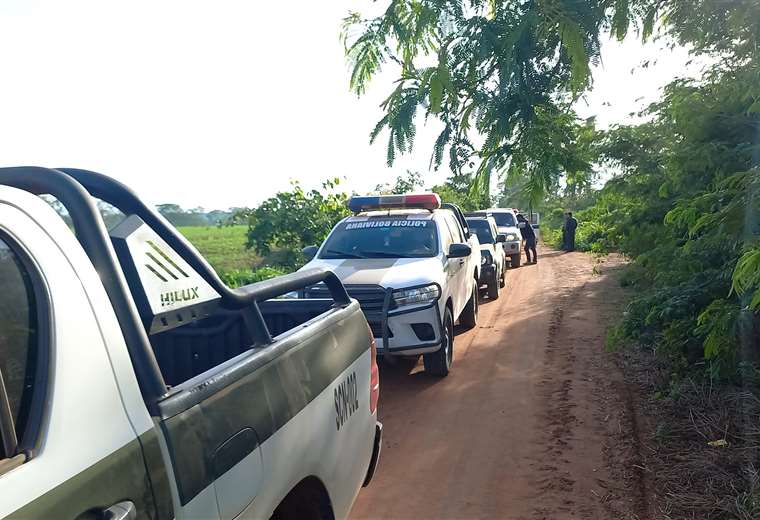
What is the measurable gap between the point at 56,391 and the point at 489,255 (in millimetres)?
11496

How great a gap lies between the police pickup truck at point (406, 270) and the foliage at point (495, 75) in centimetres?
105

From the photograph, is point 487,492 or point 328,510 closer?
point 328,510

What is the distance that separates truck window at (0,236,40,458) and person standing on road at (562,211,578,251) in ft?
78.4

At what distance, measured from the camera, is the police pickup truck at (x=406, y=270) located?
20.1ft

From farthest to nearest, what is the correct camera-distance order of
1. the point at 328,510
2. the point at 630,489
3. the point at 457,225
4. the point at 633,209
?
→ the point at 457,225, the point at 633,209, the point at 630,489, the point at 328,510

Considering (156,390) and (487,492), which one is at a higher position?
(156,390)

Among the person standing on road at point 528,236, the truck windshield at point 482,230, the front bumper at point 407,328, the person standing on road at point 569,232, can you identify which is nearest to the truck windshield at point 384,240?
the front bumper at point 407,328

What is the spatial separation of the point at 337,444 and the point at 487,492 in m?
1.91

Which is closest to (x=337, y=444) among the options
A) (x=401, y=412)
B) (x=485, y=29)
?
(x=401, y=412)

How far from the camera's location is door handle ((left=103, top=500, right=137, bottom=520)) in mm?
1332

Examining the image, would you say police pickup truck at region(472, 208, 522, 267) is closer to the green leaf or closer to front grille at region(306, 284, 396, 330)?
front grille at region(306, 284, 396, 330)

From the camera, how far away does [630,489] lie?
4.03 meters

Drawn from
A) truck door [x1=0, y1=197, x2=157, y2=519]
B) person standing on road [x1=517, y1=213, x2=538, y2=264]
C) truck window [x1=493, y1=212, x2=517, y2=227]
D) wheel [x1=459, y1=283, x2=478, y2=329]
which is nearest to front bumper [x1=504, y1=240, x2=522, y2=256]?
truck window [x1=493, y1=212, x2=517, y2=227]

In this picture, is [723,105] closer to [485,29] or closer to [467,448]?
[485,29]
